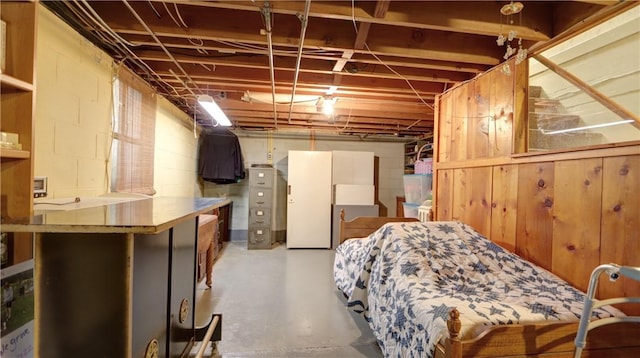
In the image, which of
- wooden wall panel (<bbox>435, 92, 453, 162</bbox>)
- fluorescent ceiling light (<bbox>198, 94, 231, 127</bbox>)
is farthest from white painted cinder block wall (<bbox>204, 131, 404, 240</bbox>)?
wooden wall panel (<bbox>435, 92, 453, 162</bbox>)

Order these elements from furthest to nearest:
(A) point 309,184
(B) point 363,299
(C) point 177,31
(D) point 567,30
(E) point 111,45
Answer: (A) point 309,184 → (B) point 363,299 → (E) point 111,45 → (C) point 177,31 → (D) point 567,30

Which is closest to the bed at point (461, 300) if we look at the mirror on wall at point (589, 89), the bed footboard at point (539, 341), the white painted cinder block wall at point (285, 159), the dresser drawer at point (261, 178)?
the bed footboard at point (539, 341)

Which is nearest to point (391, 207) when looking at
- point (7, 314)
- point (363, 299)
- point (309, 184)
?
point (309, 184)

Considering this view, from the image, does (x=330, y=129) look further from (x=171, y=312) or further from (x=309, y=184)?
(x=171, y=312)

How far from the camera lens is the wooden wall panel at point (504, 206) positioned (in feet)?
6.95

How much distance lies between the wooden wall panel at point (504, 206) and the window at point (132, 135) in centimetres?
309

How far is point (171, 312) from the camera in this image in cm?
145

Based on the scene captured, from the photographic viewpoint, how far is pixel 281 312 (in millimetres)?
2566

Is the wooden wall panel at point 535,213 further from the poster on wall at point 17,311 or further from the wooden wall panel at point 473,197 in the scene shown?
the poster on wall at point 17,311

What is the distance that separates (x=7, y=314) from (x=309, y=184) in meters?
4.19

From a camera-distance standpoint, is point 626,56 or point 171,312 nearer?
point 171,312

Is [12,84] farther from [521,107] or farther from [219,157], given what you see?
[219,157]

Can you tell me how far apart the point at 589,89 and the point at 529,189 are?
738mm

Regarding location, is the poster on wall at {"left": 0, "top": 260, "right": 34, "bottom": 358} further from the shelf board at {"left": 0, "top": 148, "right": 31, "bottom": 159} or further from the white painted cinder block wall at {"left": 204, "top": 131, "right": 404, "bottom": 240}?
the white painted cinder block wall at {"left": 204, "top": 131, "right": 404, "bottom": 240}
